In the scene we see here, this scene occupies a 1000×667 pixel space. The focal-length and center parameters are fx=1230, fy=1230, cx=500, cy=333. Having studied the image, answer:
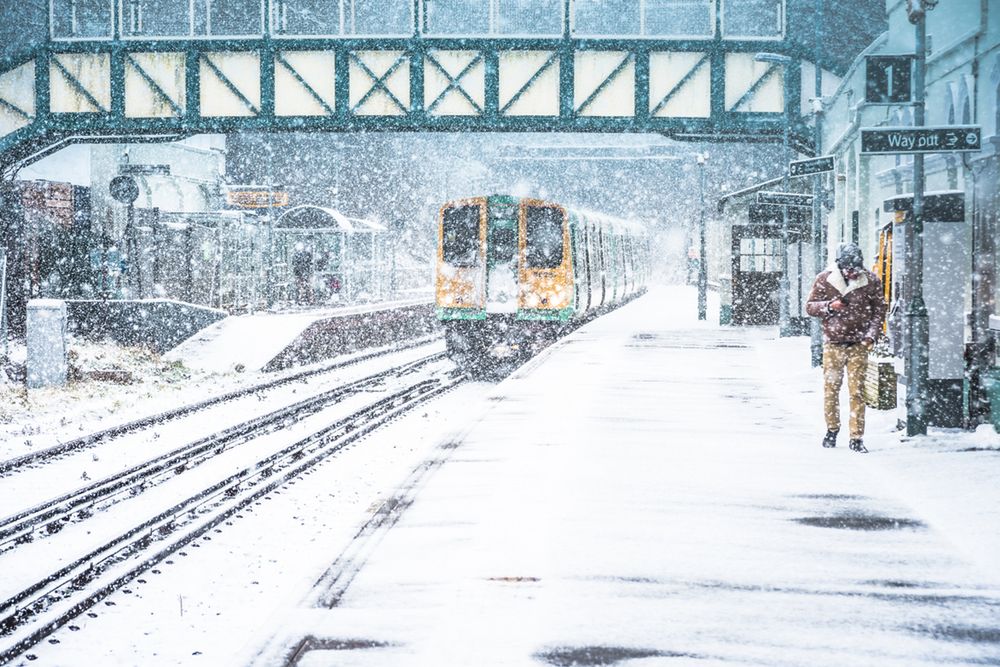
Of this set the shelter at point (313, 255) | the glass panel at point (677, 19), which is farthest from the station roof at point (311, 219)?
the glass panel at point (677, 19)

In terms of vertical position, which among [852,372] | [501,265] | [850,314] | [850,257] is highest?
[501,265]

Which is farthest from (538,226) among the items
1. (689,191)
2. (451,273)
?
(689,191)

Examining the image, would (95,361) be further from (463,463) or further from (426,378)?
(463,463)

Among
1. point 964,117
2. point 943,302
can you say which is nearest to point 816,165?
point 964,117

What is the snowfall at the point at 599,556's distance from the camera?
4.91 meters

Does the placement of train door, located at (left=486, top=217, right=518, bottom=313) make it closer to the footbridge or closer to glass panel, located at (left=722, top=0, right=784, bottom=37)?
the footbridge

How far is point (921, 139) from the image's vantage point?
33.7 feet

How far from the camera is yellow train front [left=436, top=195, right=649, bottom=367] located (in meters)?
21.9

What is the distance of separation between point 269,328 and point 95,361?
168 inches

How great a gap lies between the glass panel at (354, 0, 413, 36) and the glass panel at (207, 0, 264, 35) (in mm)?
5186

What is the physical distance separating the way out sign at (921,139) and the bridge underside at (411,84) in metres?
12.0

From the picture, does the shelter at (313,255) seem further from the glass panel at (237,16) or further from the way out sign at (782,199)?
the way out sign at (782,199)

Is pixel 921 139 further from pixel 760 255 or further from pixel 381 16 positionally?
pixel 381 16

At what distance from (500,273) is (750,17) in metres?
27.9
